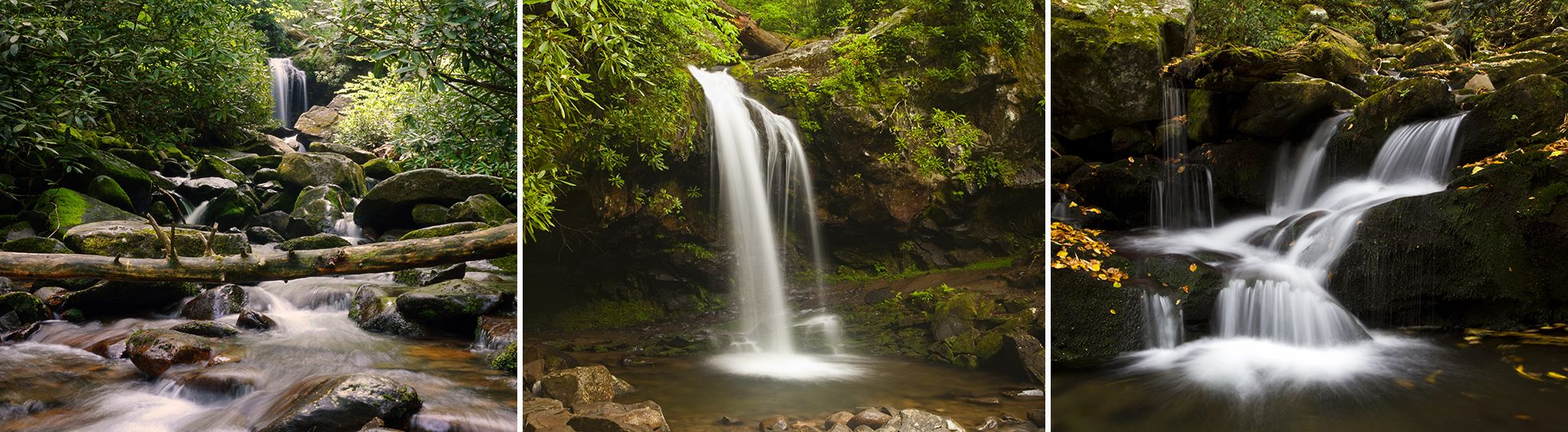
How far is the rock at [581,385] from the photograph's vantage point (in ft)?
7.83

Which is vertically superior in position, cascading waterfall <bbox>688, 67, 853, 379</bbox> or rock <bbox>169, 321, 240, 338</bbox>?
cascading waterfall <bbox>688, 67, 853, 379</bbox>

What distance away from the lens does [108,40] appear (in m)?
2.37

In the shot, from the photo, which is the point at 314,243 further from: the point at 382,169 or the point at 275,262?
the point at 382,169

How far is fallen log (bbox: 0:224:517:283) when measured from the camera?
7.43 feet

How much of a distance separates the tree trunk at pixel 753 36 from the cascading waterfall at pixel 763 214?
0.42ft

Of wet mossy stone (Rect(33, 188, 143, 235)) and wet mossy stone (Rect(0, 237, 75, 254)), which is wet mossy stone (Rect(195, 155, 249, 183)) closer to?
wet mossy stone (Rect(33, 188, 143, 235))

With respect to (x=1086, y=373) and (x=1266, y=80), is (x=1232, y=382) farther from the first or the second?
(x=1266, y=80)

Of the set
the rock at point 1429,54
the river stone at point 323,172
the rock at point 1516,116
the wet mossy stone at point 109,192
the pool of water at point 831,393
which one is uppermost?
the rock at point 1429,54

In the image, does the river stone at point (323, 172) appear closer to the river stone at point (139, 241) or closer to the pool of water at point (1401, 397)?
the river stone at point (139, 241)

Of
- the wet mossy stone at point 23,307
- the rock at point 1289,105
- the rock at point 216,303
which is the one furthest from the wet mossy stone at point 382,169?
the rock at point 1289,105

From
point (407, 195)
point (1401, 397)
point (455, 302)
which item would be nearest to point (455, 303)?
point (455, 302)

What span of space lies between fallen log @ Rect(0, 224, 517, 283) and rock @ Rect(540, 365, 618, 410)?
1.51ft

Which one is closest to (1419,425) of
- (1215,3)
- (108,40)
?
(1215,3)

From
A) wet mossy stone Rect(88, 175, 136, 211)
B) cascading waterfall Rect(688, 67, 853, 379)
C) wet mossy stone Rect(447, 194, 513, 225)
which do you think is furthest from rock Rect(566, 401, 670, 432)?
wet mossy stone Rect(88, 175, 136, 211)
